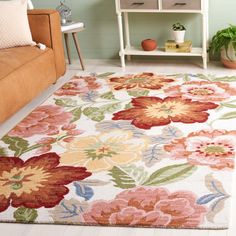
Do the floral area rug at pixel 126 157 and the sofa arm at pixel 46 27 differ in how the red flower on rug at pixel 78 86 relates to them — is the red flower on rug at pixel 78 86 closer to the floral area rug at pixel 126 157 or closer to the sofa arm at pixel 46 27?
the floral area rug at pixel 126 157

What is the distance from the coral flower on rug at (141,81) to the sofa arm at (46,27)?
0.52 m

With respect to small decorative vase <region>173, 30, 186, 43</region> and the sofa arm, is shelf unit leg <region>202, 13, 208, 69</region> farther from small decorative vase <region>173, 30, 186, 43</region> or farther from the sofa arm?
the sofa arm

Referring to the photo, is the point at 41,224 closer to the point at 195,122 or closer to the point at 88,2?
the point at 195,122

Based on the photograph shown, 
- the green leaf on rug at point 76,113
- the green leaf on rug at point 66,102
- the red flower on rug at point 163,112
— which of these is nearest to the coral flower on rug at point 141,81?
the red flower on rug at point 163,112

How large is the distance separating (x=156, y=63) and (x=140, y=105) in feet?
3.87

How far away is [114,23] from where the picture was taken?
15.2 ft

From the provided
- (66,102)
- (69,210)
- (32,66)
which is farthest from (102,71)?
(69,210)

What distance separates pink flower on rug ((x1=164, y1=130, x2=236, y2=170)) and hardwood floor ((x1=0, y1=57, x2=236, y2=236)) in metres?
0.31

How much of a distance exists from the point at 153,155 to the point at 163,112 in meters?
0.65

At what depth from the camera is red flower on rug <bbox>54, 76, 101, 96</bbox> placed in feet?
12.7

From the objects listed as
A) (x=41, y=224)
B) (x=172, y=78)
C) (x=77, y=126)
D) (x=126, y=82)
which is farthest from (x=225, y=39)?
(x=41, y=224)

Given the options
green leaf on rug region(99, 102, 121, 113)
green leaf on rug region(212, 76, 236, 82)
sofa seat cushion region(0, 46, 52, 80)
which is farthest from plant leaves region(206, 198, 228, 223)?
green leaf on rug region(212, 76, 236, 82)

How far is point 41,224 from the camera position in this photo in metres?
2.18

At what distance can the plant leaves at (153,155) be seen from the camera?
264cm
